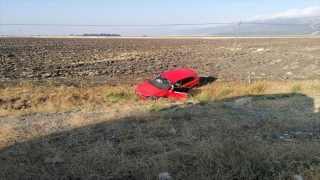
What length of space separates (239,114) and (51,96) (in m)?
10.2

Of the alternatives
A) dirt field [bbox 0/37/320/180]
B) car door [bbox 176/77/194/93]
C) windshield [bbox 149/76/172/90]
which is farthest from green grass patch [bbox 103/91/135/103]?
car door [bbox 176/77/194/93]

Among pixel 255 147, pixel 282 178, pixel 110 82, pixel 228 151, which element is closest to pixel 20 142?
pixel 228 151

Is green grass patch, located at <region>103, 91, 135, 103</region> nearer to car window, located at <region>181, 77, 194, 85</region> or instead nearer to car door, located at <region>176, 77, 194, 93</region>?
car door, located at <region>176, 77, 194, 93</region>

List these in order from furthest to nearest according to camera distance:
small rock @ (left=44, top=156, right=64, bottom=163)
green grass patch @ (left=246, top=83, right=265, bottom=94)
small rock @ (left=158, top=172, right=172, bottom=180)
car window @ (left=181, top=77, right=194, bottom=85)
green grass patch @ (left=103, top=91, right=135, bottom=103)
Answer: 1. car window @ (left=181, top=77, right=194, bottom=85)
2. green grass patch @ (left=246, top=83, right=265, bottom=94)
3. green grass patch @ (left=103, top=91, right=135, bottom=103)
4. small rock @ (left=44, top=156, right=64, bottom=163)
5. small rock @ (left=158, top=172, right=172, bottom=180)

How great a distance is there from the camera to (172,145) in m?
5.71

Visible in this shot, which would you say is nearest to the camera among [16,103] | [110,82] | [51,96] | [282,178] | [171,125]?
[282,178]

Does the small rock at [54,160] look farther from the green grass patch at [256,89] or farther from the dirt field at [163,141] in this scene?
the green grass patch at [256,89]

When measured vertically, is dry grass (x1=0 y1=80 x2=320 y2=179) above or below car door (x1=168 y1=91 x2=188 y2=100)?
above

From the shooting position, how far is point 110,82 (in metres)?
20.4

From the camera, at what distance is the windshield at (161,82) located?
48.8ft

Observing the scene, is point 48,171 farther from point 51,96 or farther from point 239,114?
point 51,96

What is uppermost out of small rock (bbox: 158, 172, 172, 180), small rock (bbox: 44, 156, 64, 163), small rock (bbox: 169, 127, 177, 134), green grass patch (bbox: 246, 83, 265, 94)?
small rock (bbox: 158, 172, 172, 180)

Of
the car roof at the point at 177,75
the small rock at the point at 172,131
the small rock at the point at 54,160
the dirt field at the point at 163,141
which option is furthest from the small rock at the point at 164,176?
the car roof at the point at 177,75

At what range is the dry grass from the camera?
A: 167 inches
